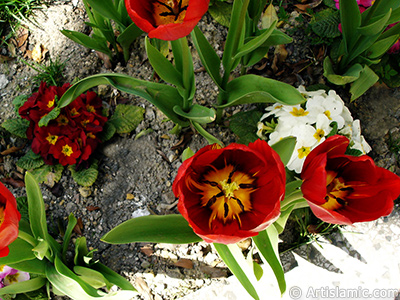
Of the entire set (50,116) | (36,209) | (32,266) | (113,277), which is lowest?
(113,277)

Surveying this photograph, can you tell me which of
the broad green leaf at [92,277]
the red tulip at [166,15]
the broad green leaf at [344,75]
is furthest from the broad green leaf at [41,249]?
the broad green leaf at [344,75]

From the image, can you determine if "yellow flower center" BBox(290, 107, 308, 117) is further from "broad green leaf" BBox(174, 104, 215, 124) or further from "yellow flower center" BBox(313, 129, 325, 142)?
"broad green leaf" BBox(174, 104, 215, 124)

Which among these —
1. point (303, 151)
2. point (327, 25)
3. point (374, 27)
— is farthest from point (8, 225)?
point (327, 25)

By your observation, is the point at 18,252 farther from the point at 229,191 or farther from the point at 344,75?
the point at 344,75

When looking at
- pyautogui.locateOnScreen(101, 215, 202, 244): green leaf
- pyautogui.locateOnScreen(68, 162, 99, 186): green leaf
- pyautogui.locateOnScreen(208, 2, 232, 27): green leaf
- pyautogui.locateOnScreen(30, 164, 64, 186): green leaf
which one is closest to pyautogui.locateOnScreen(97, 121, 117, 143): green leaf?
pyautogui.locateOnScreen(68, 162, 99, 186): green leaf

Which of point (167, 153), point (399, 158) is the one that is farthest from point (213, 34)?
point (399, 158)

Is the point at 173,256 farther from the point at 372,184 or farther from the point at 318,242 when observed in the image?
the point at 372,184

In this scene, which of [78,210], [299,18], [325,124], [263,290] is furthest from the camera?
[299,18]
